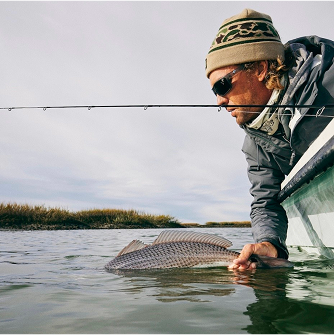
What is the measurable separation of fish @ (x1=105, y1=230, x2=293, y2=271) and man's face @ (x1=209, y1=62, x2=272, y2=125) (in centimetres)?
117

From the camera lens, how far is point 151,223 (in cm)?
2456

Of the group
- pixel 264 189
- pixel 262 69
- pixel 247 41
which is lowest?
pixel 264 189

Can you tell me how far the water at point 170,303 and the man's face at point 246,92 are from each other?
1.43 m

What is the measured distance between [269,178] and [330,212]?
941 mm

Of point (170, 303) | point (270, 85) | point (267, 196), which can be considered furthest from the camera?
point (267, 196)

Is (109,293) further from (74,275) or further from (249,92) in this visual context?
(249,92)

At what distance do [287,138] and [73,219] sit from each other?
19.9m

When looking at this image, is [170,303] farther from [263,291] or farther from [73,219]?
[73,219]

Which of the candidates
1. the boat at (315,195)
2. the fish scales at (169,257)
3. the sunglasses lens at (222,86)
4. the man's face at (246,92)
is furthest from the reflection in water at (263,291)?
the sunglasses lens at (222,86)

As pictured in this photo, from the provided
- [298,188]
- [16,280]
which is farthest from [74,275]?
[298,188]

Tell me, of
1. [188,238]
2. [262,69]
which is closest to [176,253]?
[188,238]

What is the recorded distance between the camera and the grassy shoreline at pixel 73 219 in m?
19.4

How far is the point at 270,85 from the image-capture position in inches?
125

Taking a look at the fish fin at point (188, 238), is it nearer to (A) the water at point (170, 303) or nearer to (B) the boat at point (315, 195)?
(A) the water at point (170, 303)
